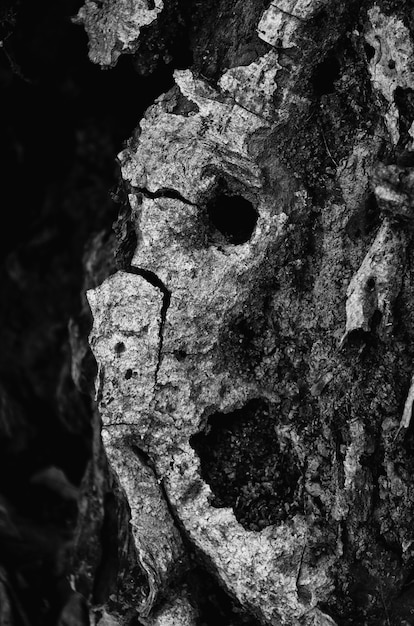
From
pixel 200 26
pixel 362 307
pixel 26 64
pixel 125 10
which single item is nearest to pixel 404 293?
pixel 362 307

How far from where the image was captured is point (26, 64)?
2352 millimetres

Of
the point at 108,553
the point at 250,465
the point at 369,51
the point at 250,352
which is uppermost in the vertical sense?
the point at 369,51

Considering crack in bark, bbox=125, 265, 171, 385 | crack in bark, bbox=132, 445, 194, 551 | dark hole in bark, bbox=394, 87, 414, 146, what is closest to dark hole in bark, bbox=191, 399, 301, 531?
crack in bark, bbox=132, 445, 194, 551

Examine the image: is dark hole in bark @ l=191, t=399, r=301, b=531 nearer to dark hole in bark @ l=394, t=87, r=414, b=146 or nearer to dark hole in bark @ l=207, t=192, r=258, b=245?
dark hole in bark @ l=207, t=192, r=258, b=245

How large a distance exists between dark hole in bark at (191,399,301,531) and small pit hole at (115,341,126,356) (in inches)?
12.0

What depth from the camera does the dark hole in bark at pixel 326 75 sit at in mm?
1709

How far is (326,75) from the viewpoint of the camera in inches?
68.1

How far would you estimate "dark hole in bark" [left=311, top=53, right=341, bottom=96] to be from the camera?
67.3 inches

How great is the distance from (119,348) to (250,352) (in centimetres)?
36

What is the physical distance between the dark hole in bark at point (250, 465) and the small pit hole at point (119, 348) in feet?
1.00

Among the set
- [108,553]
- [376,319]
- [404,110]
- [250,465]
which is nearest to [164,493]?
[250,465]

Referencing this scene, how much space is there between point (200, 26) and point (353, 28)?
44cm

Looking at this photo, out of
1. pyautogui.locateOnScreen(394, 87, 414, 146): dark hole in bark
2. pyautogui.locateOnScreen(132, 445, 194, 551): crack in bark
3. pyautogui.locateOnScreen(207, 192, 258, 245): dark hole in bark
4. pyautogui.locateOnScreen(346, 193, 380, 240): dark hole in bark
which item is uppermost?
pyautogui.locateOnScreen(394, 87, 414, 146): dark hole in bark

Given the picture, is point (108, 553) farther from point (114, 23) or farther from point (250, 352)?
point (114, 23)
